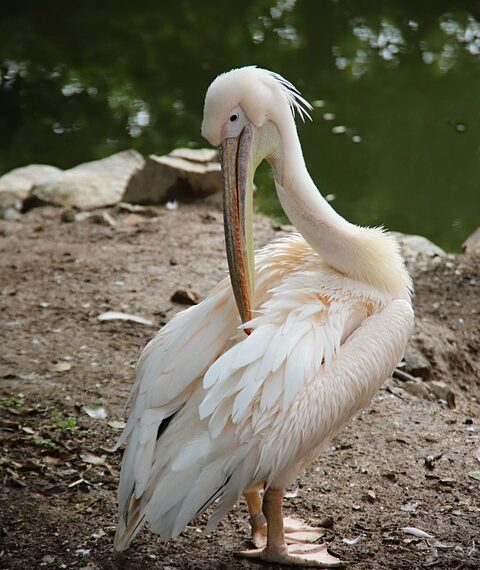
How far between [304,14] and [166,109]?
3.67 metres

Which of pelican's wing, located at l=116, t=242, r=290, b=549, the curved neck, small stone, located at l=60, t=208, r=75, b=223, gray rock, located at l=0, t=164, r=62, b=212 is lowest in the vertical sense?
gray rock, located at l=0, t=164, r=62, b=212

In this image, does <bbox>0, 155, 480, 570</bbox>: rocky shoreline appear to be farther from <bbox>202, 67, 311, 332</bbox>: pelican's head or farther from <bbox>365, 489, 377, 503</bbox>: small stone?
<bbox>202, 67, 311, 332</bbox>: pelican's head

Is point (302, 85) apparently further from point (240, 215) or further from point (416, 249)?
point (240, 215)

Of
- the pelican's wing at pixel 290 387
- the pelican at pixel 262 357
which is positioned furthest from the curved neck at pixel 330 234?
the pelican's wing at pixel 290 387

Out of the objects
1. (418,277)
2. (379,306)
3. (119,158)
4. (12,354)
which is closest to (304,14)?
(119,158)

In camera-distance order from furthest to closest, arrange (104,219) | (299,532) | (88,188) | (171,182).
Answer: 1. (88,188)
2. (171,182)
3. (104,219)
4. (299,532)

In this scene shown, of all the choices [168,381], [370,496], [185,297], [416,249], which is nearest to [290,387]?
[168,381]

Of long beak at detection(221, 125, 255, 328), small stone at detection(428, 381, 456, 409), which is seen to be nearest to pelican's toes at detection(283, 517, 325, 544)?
long beak at detection(221, 125, 255, 328)

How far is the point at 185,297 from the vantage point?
17.0 ft

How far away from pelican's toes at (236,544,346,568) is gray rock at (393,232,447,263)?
3139 millimetres

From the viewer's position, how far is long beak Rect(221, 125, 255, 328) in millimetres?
3248

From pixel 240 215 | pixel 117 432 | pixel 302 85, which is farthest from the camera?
pixel 302 85

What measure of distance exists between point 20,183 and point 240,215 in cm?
435

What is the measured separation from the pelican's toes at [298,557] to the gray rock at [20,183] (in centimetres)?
437
